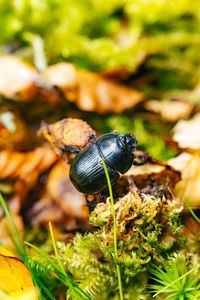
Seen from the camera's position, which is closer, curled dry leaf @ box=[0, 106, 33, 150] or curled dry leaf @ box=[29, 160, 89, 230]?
curled dry leaf @ box=[29, 160, 89, 230]

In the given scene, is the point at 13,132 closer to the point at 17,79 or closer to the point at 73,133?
the point at 17,79

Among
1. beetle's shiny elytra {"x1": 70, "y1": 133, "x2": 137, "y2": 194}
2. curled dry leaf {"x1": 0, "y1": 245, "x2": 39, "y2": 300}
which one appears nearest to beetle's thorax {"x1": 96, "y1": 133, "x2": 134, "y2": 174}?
beetle's shiny elytra {"x1": 70, "y1": 133, "x2": 137, "y2": 194}

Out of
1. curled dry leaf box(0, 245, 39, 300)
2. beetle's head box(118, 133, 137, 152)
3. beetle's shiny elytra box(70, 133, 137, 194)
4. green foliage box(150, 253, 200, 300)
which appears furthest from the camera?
beetle's head box(118, 133, 137, 152)

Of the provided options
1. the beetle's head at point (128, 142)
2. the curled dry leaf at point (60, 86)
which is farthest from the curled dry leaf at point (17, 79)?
the beetle's head at point (128, 142)

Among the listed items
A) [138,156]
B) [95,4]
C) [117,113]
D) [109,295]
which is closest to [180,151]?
[138,156]

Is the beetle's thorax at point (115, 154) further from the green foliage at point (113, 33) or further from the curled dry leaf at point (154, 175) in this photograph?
the green foliage at point (113, 33)

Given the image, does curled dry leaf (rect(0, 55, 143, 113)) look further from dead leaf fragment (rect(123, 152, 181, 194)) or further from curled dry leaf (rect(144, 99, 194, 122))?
dead leaf fragment (rect(123, 152, 181, 194))
